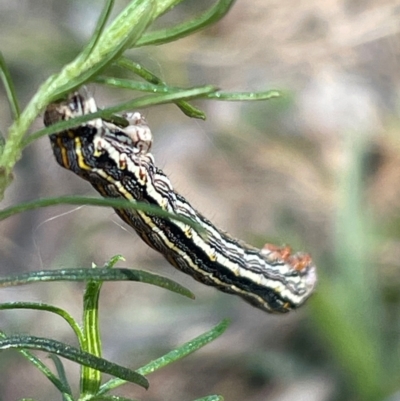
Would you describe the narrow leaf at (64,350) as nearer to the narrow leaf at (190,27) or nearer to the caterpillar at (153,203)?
the caterpillar at (153,203)

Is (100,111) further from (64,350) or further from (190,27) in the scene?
(64,350)

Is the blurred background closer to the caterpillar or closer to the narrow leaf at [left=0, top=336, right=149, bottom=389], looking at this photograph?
the caterpillar

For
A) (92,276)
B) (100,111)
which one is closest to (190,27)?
(100,111)

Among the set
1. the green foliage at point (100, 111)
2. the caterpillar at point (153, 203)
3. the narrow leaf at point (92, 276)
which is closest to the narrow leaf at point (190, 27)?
the green foliage at point (100, 111)

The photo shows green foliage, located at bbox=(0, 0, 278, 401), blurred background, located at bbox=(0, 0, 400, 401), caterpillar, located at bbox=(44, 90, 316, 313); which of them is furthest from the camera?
blurred background, located at bbox=(0, 0, 400, 401)

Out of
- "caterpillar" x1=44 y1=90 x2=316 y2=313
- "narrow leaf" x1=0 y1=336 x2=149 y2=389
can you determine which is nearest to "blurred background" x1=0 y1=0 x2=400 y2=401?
"caterpillar" x1=44 y1=90 x2=316 y2=313

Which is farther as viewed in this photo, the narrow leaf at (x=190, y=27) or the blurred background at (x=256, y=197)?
the blurred background at (x=256, y=197)
